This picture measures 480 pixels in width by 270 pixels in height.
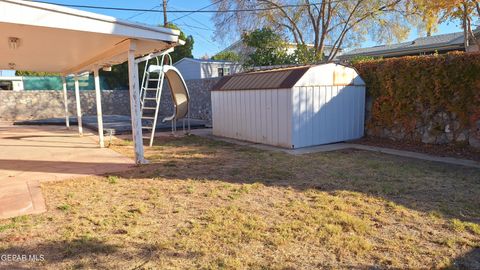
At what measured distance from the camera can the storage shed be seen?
818cm

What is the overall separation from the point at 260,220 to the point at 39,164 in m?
4.94

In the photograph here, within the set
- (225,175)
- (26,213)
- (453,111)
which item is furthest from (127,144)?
(453,111)

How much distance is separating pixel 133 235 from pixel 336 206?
90.3 inches

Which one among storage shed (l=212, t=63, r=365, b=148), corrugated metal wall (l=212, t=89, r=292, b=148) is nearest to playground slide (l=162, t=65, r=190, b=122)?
corrugated metal wall (l=212, t=89, r=292, b=148)

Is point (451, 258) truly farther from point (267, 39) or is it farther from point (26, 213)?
point (267, 39)

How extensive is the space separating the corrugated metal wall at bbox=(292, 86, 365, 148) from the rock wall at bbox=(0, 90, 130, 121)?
561 inches

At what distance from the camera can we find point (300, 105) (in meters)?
8.12

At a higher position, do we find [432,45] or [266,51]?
[432,45]

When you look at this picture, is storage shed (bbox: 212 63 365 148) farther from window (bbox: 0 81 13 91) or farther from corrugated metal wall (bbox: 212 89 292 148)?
window (bbox: 0 81 13 91)

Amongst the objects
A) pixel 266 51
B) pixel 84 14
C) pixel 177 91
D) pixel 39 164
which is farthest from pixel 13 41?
pixel 266 51

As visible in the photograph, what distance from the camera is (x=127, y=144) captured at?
9391mm

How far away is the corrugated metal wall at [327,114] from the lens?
8180mm

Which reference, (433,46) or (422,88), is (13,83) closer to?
(422,88)

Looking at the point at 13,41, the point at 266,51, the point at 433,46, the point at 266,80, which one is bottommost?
the point at 266,80
